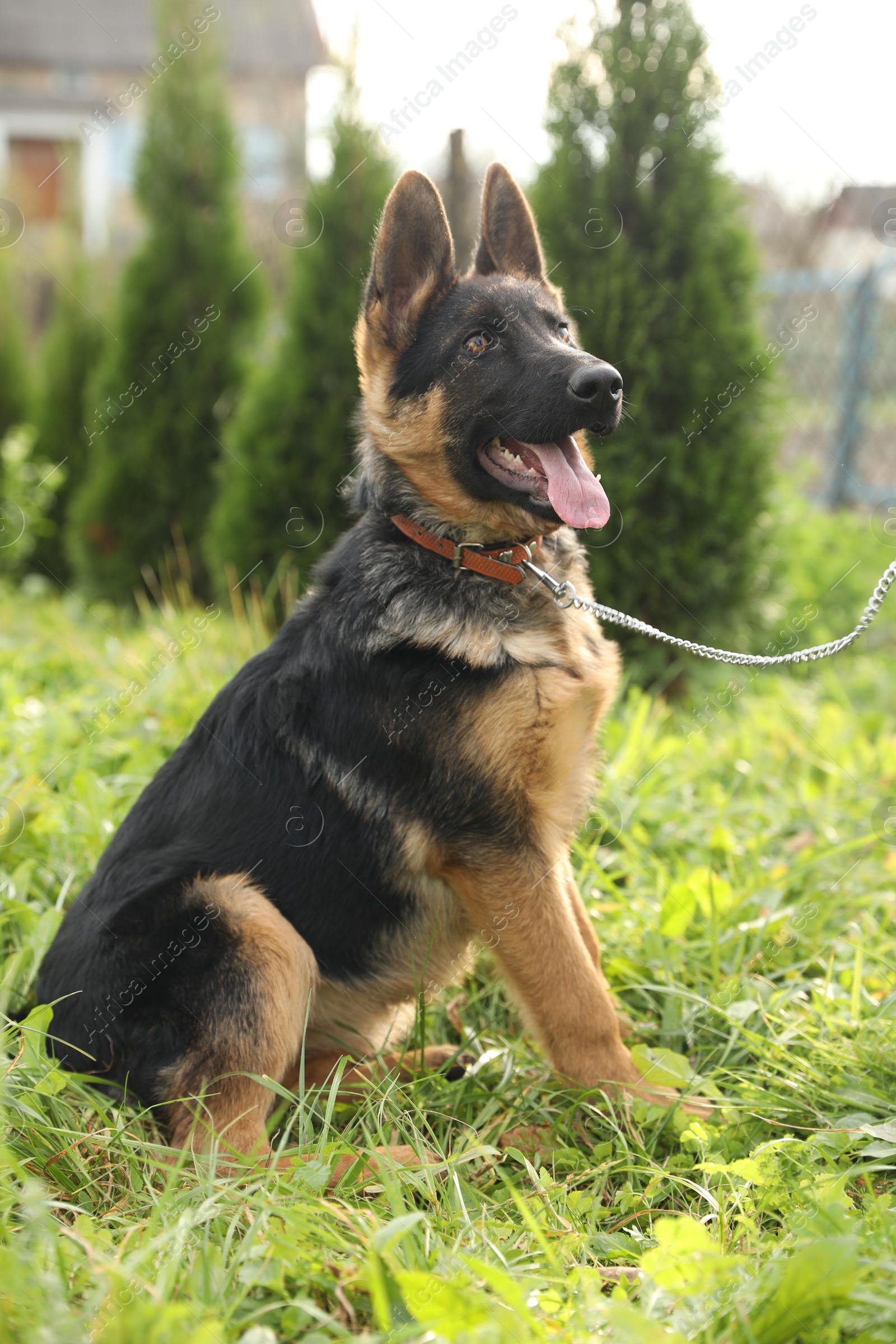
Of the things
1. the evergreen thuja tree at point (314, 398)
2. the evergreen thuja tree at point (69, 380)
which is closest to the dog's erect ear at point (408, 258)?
the evergreen thuja tree at point (314, 398)

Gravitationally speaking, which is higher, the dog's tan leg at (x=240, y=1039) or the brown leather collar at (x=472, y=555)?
the brown leather collar at (x=472, y=555)

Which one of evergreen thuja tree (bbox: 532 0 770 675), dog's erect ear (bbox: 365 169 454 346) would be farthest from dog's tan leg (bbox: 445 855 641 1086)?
evergreen thuja tree (bbox: 532 0 770 675)

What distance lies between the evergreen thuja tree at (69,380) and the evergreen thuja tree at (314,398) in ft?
15.6

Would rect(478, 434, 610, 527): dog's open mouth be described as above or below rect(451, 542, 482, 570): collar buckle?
above

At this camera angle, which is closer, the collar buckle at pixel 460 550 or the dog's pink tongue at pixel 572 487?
the dog's pink tongue at pixel 572 487

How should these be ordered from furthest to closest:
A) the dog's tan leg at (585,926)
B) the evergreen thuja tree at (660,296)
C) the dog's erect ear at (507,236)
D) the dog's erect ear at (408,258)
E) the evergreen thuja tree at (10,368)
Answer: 1. the evergreen thuja tree at (10,368)
2. the evergreen thuja tree at (660,296)
3. the dog's erect ear at (507,236)
4. the dog's tan leg at (585,926)
5. the dog's erect ear at (408,258)

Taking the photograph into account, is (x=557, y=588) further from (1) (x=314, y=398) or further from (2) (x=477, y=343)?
Result: (1) (x=314, y=398)

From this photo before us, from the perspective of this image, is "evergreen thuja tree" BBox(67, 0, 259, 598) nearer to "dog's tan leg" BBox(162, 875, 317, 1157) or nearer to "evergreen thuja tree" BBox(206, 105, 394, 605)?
"evergreen thuja tree" BBox(206, 105, 394, 605)

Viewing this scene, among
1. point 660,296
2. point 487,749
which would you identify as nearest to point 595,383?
point 487,749

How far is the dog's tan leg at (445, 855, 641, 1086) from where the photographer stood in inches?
102

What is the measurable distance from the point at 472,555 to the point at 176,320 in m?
7.45

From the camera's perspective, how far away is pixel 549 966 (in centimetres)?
261

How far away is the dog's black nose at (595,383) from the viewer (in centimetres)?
260

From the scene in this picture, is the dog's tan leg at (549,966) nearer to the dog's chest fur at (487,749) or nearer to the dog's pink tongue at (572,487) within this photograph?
the dog's chest fur at (487,749)
